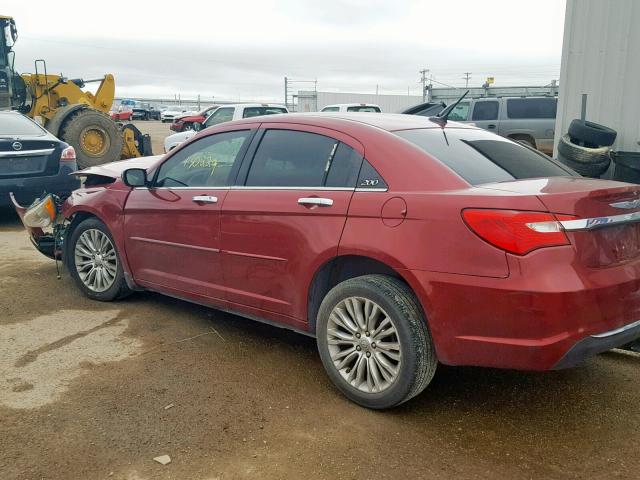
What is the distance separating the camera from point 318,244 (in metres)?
3.51

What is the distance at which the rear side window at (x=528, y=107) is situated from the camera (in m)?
15.2

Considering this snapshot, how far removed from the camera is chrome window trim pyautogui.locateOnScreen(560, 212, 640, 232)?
9.37ft

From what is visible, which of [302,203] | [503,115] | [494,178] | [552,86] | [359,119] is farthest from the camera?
[552,86]

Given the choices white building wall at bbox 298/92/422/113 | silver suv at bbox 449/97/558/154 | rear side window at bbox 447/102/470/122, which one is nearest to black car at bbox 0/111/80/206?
silver suv at bbox 449/97/558/154

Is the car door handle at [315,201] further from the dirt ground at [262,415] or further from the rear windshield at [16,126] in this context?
the rear windshield at [16,126]

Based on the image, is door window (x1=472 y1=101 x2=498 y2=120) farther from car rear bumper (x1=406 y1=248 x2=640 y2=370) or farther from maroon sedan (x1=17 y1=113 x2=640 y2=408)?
car rear bumper (x1=406 y1=248 x2=640 y2=370)

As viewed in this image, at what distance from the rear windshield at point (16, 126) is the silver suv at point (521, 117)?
10276 millimetres

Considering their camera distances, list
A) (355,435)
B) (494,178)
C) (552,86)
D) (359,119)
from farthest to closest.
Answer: (552,86) → (359,119) → (494,178) → (355,435)

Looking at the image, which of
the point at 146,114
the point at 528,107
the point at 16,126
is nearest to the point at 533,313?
the point at 16,126

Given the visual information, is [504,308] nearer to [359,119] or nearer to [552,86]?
[359,119]

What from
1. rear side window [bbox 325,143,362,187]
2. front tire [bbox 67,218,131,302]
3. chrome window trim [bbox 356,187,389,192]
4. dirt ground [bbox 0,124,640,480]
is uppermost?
rear side window [bbox 325,143,362,187]

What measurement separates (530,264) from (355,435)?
1225 mm

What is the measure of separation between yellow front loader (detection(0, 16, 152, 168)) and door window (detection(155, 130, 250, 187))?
8.33 m

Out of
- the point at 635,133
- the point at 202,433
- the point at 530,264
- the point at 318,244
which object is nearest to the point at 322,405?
the point at 202,433
